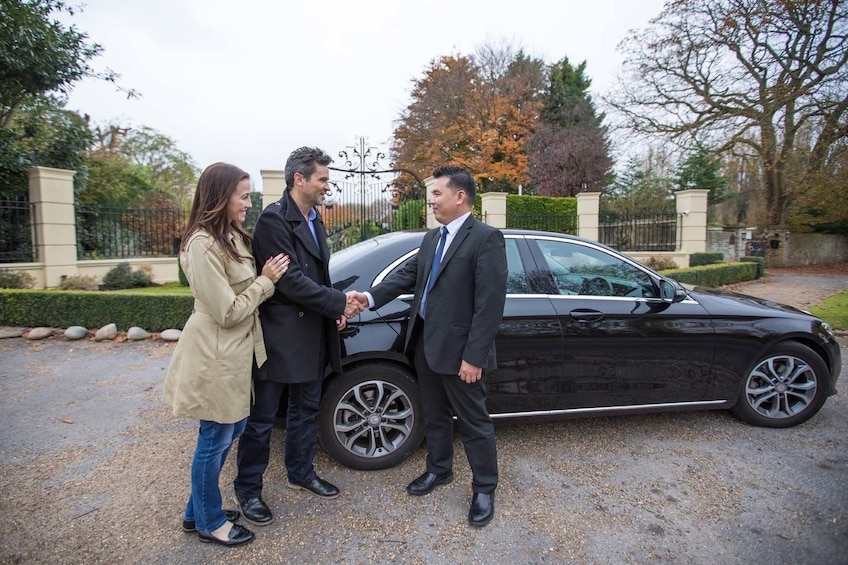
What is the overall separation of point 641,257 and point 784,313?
33.5 ft

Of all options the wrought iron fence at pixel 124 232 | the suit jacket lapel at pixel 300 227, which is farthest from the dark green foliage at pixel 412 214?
the suit jacket lapel at pixel 300 227

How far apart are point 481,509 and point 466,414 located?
51 centimetres

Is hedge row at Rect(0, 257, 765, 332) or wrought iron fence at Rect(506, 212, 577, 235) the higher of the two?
wrought iron fence at Rect(506, 212, 577, 235)

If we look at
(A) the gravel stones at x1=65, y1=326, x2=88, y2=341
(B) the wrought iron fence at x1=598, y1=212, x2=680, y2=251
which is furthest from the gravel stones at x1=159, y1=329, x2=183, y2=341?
(B) the wrought iron fence at x1=598, y1=212, x2=680, y2=251

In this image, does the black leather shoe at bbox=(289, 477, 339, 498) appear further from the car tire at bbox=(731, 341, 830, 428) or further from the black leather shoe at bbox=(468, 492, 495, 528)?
the car tire at bbox=(731, 341, 830, 428)

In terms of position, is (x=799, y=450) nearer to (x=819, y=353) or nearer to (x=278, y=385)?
(x=819, y=353)

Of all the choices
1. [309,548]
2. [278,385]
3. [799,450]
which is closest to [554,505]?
[309,548]

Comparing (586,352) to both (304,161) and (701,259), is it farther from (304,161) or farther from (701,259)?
(701,259)

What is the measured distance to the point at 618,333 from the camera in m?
3.26

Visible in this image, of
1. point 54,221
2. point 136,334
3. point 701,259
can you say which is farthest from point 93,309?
point 701,259

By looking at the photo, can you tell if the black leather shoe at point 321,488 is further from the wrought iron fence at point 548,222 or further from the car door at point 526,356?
the wrought iron fence at point 548,222

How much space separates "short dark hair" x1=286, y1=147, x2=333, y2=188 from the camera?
2492mm

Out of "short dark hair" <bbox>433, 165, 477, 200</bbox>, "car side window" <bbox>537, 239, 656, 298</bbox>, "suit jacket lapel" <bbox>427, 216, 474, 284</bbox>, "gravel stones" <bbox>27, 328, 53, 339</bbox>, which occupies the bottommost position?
"gravel stones" <bbox>27, 328, 53, 339</bbox>

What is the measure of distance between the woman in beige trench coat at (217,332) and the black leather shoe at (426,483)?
3.08 ft
